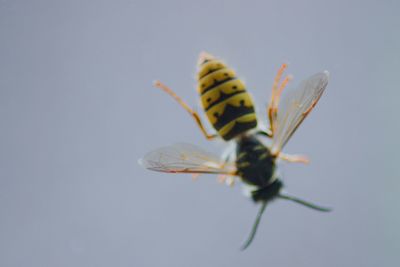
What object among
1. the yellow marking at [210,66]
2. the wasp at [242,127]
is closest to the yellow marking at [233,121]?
the wasp at [242,127]

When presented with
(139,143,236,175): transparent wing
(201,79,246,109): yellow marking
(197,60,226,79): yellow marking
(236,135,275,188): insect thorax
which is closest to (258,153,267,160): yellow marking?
(236,135,275,188): insect thorax

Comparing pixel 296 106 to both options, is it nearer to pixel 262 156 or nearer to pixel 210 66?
pixel 262 156

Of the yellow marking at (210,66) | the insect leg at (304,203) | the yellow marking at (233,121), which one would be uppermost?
the yellow marking at (210,66)

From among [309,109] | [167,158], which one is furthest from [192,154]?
[309,109]

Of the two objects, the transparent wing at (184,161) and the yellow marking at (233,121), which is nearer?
the transparent wing at (184,161)

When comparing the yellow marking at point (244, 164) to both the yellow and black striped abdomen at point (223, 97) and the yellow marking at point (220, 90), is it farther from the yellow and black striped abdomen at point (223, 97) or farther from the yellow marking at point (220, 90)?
the yellow marking at point (220, 90)

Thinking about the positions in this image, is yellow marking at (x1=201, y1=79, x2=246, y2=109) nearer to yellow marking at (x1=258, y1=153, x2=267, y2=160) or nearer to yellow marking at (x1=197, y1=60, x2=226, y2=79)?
Answer: yellow marking at (x1=197, y1=60, x2=226, y2=79)
